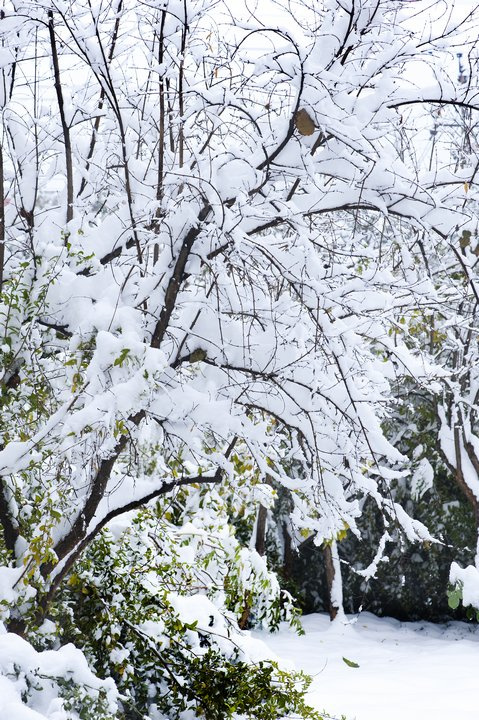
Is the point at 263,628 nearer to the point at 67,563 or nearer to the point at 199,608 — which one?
the point at 199,608

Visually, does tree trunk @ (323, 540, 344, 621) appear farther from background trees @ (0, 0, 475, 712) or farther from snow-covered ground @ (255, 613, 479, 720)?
background trees @ (0, 0, 475, 712)

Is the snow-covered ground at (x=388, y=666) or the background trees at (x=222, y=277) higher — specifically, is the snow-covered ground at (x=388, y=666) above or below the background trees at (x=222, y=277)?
below

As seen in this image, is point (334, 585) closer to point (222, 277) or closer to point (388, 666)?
point (388, 666)

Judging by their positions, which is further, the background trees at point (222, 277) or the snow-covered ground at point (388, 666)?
the snow-covered ground at point (388, 666)

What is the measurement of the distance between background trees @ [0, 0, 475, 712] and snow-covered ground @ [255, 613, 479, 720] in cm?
257

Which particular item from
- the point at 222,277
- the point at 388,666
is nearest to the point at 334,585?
the point at 388,666

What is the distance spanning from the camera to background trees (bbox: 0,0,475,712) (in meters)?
2.61

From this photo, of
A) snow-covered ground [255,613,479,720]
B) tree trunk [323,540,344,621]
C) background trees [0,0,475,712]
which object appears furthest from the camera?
tree trunk [323,540,344,621]

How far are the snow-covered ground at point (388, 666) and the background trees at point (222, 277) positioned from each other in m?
2.57

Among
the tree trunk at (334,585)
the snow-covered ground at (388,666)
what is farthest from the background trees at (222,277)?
the tree trunk at (334,585)

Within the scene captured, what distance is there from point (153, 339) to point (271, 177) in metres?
0.75

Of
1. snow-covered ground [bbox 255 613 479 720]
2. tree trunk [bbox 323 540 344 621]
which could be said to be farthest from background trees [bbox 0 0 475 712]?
tree trunk [bbox 323 540 344 621]

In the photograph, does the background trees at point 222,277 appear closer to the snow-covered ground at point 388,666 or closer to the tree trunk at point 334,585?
the snow-covered ground at point 388,666

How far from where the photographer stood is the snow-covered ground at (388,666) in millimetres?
5836
